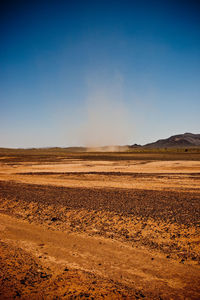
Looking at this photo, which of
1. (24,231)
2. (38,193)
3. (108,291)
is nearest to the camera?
(108,291)

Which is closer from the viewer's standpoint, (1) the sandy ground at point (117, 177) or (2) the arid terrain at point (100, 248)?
(2) the arid terrain at point (100, 248)

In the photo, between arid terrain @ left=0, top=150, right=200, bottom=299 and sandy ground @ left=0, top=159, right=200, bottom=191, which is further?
sandy ground @ left=0, top=159, right=200, bottom=191

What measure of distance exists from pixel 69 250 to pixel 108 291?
1.96 meters

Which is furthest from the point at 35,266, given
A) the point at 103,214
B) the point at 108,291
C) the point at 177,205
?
the point at 177,205

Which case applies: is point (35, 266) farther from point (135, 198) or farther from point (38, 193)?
point (38, 193)

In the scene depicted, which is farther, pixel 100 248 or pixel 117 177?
pixel 117 177

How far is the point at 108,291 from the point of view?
4016 mm

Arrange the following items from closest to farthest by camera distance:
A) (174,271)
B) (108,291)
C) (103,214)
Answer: (108,291), (174,271), (103,214)

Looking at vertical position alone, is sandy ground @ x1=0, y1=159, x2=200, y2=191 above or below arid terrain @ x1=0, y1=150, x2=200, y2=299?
above

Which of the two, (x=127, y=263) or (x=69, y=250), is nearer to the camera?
(x=127, y=263)

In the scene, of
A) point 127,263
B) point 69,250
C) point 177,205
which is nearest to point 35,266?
point 69,250

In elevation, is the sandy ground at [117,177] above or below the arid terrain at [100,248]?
above

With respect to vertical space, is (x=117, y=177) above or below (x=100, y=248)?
above

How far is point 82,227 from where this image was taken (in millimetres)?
7383
